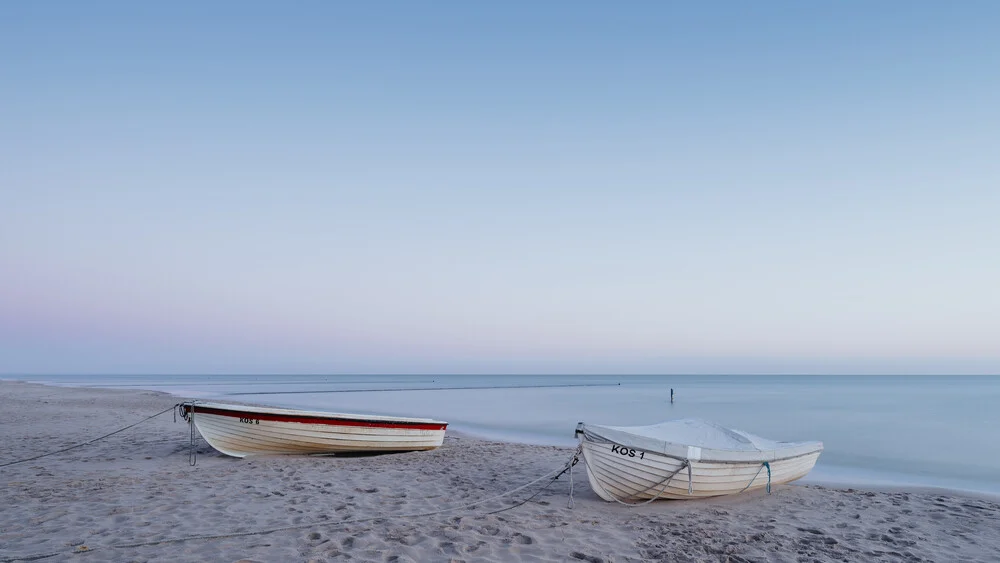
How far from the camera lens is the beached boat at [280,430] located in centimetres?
1083

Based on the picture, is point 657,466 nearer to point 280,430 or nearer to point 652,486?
point 652,486

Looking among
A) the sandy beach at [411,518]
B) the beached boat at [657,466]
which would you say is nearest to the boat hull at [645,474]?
the beached boat at [657,466]

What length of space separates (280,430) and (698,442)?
740 cm

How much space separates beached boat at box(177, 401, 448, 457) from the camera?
1083cm

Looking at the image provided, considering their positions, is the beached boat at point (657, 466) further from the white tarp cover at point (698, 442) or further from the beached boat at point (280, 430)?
the beached boat at point (280, 430)

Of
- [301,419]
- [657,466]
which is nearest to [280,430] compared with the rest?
[301,419]

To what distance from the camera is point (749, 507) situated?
822cm

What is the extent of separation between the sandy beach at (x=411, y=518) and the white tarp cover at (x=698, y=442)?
2.21ft

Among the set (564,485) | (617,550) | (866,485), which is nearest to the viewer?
(617,550)

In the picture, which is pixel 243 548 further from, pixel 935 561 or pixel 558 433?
pixel 558 433

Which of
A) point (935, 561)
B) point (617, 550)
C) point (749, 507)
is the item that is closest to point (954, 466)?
point (749, 507)

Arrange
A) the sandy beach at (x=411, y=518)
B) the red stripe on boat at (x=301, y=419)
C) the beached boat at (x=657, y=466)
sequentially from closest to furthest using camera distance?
the sandy beach at (x=411, y=518), the beached boat at (x=657, y=466), the red stripe on boat at (x=301, y=419)

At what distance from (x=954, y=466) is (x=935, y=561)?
11.6 m

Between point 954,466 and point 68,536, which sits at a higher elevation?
point 68,536
